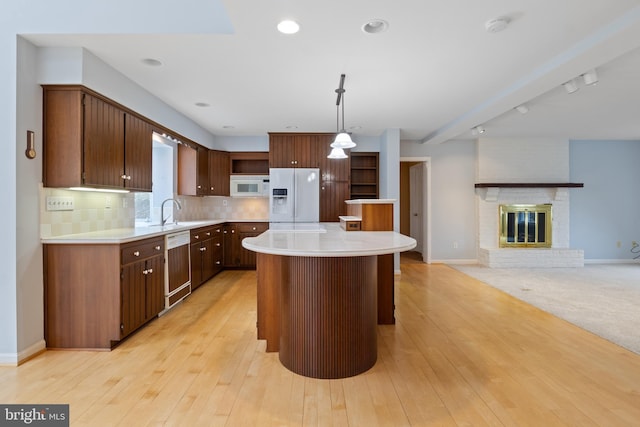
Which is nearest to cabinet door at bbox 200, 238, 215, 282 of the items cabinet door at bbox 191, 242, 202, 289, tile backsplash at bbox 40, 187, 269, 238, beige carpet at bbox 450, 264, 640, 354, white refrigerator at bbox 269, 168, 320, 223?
cabinet door at bbox 191, 242, 202, 289

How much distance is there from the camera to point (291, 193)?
565cm

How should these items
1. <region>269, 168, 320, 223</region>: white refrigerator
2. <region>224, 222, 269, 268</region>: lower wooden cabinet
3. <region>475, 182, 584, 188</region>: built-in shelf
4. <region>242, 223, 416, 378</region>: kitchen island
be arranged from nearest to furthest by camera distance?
<region>242, 223, 416, 378</region>: kitchen island < <region>269, 168, 320, 223</region>: white refrigerator < <region>224, 222, 269, 268</region>: lower wooden cabinet < <region>475, 182, 584, 188</region>: built-in shelf

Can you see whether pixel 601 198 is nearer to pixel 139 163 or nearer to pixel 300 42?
pixel 300 42

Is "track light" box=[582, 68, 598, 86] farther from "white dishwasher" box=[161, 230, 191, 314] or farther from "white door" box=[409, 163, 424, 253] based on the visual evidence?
"white dishwasher" box=[161, 230, 191, 314]

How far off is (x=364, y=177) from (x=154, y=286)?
4.35 m

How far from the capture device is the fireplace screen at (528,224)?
251 inches

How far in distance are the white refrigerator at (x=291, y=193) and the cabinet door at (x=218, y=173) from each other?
976 millimetres

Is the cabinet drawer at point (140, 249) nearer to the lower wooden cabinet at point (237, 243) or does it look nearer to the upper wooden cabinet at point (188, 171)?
the upper wooden cabinet at point (188, 171)

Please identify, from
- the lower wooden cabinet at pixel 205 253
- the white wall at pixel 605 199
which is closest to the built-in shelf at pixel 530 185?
the white wall at pixel 605 199

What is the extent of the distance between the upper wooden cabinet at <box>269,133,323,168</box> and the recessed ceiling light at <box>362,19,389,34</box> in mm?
3426

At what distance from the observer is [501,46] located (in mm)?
2652

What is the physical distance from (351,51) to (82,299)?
3.12 meters

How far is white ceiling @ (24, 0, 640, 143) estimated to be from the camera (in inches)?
87.0

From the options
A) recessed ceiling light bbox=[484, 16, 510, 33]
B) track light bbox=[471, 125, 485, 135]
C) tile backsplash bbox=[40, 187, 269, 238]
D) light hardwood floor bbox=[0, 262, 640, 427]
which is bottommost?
light hardwood floor bbox=[0, 262, 640, 427]
